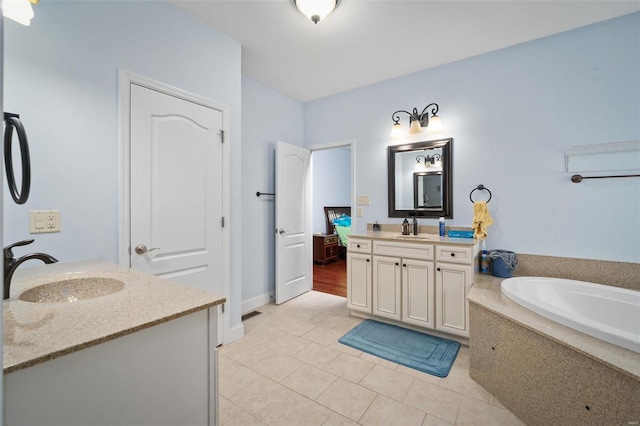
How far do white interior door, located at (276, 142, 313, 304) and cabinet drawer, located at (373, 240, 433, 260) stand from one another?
1183 millimetres

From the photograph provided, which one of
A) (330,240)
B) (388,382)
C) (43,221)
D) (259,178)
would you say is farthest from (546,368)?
(330,240)

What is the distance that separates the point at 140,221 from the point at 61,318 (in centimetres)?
123

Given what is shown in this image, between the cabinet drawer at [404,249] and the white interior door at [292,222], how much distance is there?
118 cm

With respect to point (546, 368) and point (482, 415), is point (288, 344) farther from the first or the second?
point (546, 368)

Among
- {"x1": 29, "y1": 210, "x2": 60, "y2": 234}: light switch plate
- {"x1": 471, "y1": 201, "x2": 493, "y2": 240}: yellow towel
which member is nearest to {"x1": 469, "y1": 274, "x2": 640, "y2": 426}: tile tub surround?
{"x1": 471, "y1": 201, "x2": 493, "y2": 240}: yellow towel

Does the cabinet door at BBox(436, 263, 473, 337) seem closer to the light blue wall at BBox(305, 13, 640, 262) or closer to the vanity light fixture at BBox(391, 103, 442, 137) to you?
the light blue wall at BBox(305, 13, 640, 262)

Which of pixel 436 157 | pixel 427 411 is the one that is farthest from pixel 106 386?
pixel 436 157

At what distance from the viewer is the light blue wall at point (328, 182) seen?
6055mm

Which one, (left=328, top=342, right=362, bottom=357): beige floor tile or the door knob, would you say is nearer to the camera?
the door knob

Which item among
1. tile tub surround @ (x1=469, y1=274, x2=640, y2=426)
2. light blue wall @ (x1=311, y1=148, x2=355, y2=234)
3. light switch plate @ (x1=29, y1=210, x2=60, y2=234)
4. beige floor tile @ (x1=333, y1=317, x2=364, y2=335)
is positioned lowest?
beige floor tile @ (x1=333, y1=317, x2=364, y2=335)

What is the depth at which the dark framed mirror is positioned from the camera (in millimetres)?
2912

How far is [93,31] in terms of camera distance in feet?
5.48

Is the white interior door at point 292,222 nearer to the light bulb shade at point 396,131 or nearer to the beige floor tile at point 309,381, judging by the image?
the light bulb shade at point 396,131

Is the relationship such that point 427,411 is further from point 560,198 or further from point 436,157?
point 436,157
